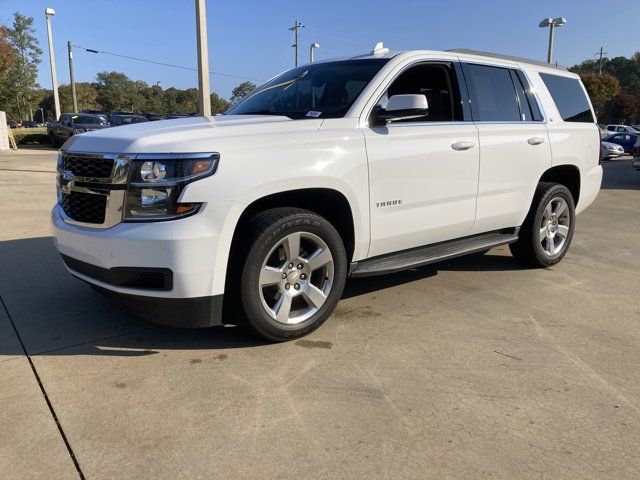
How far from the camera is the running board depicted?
3.91 meters

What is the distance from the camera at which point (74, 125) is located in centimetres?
2275

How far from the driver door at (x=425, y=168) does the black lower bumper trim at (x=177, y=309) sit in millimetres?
1291

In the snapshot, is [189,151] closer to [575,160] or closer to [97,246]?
[97,246]

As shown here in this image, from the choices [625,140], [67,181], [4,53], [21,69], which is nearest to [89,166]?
[67,181]

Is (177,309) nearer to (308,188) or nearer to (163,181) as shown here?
(163,181)

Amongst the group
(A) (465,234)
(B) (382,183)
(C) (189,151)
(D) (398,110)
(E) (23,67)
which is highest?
(E) (23,67)

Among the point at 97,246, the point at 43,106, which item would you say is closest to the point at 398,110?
the point at 97,246

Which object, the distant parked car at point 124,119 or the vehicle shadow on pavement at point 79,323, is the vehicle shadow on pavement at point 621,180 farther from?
the distant parked car at point 124,119

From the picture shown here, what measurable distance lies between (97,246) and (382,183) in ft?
6.25

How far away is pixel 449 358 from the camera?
3.43m

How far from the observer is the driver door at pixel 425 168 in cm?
→ 383

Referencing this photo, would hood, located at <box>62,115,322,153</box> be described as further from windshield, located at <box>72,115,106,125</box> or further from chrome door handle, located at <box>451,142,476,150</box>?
windshield, located at <box>72,115,106,125</box>

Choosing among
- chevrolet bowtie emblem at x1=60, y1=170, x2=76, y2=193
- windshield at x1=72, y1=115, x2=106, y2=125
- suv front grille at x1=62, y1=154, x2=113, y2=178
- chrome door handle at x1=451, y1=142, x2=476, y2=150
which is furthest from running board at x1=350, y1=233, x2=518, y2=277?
windshield at x1=72, y1=115, x2=106, y2=125

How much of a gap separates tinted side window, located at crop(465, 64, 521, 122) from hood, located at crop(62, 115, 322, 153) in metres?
1.75
